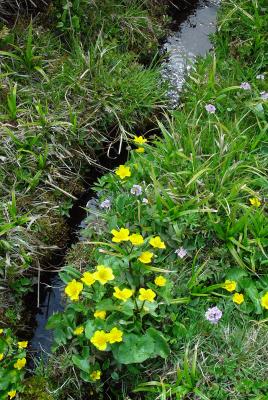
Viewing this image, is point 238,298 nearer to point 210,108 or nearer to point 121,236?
point 121,236

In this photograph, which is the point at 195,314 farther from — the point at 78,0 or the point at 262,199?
the point at 78,0

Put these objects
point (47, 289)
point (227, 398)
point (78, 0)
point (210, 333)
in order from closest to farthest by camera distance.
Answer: point (227, 398) → point (210, 333) → point (47, 289) → point (78, 0)

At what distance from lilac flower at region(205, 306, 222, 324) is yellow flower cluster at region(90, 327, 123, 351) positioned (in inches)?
20.7

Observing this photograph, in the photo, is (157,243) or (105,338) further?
(157,243)

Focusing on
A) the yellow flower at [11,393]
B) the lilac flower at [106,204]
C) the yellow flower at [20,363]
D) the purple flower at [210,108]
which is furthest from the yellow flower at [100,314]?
the purple flower at [210,108]

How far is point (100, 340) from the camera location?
2783 millimetres

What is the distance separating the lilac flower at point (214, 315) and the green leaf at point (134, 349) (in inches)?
14.1

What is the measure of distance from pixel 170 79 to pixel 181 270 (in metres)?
2.30

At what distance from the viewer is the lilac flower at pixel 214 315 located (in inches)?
117

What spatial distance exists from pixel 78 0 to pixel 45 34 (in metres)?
0.39

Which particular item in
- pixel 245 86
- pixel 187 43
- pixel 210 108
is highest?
pixel 245 86

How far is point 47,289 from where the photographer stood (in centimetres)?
357

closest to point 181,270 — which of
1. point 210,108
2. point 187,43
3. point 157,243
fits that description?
point 157,243

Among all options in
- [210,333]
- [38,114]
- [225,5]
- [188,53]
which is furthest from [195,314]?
[225,5]
